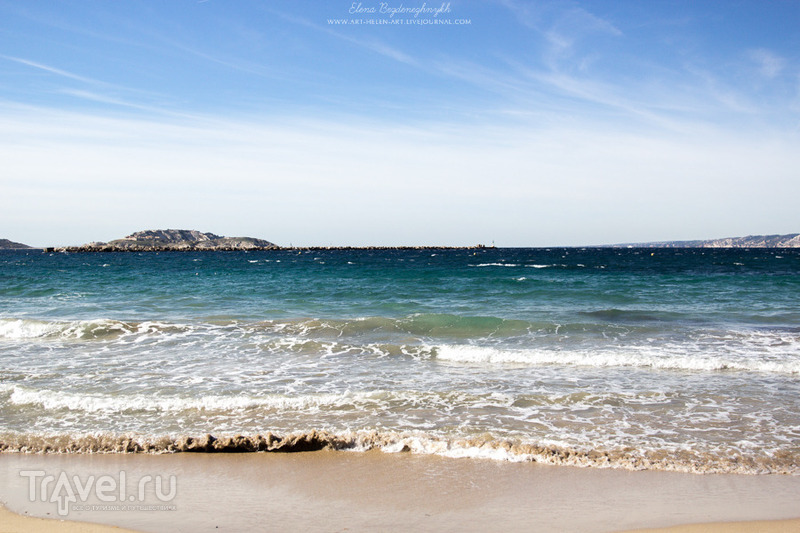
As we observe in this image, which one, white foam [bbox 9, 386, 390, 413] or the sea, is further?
white foam [bbox 9, 386, 390, 413]

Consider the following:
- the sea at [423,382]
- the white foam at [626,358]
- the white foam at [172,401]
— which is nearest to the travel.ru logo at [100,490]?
the sea at [423,382]

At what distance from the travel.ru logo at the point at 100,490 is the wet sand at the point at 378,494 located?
18mm

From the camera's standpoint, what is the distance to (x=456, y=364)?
1117cm

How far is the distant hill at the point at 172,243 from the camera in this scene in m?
159

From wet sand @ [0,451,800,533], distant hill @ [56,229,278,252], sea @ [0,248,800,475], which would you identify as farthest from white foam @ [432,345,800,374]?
distant hill @ [56,229,278,252]

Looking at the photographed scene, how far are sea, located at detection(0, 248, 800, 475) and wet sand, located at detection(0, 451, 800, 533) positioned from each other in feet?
0.97

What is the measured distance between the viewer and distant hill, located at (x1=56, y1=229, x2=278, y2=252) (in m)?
159

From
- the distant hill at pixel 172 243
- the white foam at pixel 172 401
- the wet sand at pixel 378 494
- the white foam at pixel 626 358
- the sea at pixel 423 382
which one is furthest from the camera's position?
the distant hill at pixel 172 243

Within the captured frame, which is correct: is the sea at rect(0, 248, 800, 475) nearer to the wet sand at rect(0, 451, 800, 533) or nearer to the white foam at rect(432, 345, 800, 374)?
the white foam at rect(432, 345, 800, 374)

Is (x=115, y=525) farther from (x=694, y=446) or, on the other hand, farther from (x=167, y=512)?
(x=694, y=446)

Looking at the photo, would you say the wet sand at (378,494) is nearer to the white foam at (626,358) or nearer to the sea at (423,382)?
the sea at (423,382)

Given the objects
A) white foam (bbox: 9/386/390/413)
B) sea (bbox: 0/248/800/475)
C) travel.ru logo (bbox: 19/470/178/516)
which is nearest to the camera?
travel.ru logo (bbox: 19/470/178/516)

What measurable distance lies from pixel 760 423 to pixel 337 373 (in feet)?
23.0

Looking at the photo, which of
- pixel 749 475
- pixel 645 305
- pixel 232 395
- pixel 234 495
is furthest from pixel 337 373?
pixel 645 305
